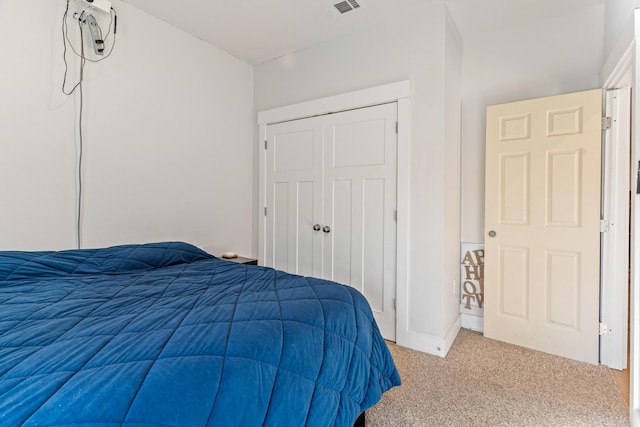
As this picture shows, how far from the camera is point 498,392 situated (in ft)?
6.08

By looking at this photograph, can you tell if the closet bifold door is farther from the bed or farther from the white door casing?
the white door casing

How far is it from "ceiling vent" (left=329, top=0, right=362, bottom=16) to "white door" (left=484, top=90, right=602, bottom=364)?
1.39 m

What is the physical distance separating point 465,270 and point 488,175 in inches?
34.2

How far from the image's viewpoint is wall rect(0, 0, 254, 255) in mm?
1862

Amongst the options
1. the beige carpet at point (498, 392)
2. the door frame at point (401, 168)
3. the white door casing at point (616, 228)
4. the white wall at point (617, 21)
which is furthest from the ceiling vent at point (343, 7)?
the beige carpet at point (498, 392)

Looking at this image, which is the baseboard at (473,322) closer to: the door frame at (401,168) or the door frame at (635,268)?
the door frame at (401,168)

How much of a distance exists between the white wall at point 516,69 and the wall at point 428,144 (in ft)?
0.61

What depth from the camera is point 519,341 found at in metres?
2.50

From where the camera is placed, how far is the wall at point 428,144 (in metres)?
2.33

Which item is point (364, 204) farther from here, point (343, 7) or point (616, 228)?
point (616, 228)

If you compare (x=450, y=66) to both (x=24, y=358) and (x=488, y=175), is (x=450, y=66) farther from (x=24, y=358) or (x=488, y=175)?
(x=24, y=358)

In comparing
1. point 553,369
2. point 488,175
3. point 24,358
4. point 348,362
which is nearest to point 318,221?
point 488,175

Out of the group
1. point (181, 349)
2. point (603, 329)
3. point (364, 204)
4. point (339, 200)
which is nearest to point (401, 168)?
point (364, 204)

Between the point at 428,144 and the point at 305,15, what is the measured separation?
142cm
